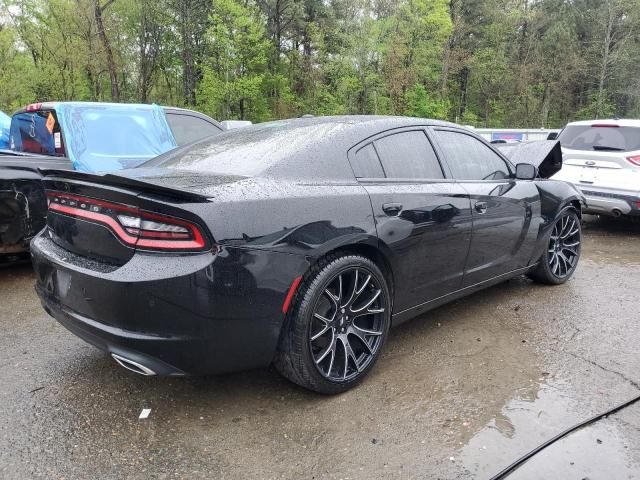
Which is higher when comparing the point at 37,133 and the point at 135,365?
the point at 37,133

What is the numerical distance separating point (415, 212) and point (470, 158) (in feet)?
3.42

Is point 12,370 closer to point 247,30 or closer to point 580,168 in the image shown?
point 580,168

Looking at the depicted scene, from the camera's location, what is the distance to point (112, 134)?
543cm

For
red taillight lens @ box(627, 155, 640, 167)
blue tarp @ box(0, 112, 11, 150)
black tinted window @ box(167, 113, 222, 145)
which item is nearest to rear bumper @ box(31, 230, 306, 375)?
black tinted window @ box(167, 113, 222, 145)

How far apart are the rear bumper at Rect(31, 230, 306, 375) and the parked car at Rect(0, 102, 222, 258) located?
8.38 ft

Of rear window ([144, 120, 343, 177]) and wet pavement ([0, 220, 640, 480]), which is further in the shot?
rear window ([144, 120, 343, 177])

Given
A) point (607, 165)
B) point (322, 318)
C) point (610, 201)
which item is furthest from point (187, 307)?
point (607, 165)

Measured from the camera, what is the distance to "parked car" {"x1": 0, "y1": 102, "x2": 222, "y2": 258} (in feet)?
14.7

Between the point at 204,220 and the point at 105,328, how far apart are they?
0.71 meters

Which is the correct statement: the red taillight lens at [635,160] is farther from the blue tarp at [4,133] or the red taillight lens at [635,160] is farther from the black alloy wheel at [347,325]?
the blue tarp at [4,133]

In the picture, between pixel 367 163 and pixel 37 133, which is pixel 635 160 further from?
pixel 37 133

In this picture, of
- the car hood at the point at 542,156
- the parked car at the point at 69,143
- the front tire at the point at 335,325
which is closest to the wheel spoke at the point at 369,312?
the front tire at the point at 335,325

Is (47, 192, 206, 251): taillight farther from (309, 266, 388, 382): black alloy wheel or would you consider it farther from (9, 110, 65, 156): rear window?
(9, 110, 65, 156): rear window

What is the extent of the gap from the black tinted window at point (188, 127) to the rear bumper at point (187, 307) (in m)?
4.00
